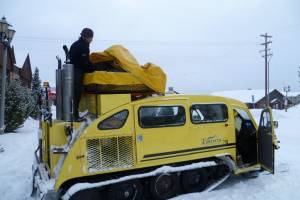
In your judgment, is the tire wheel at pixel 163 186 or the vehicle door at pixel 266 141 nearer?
the tire wheel at pixel 163 186

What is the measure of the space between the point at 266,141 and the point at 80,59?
4473 millimetres

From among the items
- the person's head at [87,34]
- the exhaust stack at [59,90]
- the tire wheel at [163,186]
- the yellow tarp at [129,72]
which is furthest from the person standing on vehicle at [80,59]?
the tire wheel at [163,186]

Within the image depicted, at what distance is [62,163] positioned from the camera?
5.50m

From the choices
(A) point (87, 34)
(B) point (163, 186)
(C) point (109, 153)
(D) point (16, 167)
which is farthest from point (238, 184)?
(D) point (16, 167)

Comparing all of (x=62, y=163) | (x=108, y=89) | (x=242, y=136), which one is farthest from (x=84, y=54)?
(x=242, y=136)

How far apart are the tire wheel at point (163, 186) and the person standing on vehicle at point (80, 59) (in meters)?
1.93

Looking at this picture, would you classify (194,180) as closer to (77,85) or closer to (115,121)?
(115,121)

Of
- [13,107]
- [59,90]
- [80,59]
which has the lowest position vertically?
[13,107]

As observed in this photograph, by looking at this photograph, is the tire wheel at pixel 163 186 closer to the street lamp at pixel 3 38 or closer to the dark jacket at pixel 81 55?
the dark jacket at pixel 81 55

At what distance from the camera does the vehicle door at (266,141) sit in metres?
7.34

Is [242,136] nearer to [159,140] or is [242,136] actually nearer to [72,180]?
[159,140]

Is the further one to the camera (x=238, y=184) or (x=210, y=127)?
(x=238, y=184)

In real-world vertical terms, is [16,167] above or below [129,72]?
below

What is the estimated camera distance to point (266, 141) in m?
7.52
